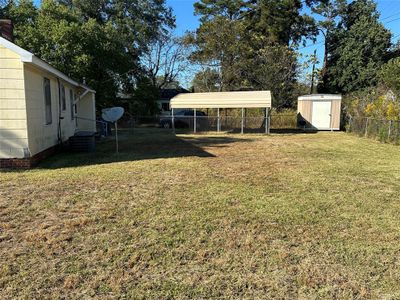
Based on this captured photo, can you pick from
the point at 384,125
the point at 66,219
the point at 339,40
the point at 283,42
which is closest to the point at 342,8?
the point at 339,40

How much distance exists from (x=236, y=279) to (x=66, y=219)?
2600mm

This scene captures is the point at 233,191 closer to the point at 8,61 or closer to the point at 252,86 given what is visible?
the point at 8,61

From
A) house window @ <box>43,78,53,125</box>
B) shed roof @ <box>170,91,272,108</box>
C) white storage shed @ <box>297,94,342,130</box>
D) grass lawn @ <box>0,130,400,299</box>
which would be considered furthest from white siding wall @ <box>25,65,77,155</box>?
white storage shed @ <box>297,94,342,130</box>

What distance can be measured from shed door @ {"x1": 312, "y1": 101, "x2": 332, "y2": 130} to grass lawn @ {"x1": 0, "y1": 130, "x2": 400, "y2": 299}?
13749 mm

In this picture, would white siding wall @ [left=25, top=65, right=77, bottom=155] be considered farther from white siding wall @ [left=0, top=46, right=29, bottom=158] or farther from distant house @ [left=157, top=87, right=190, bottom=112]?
distant house @ [left=157, top=87, right=190, bottom=112]

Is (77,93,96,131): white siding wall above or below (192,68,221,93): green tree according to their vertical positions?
below

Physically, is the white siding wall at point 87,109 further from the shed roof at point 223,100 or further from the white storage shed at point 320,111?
the white storage shed at point 320,111

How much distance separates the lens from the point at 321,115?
2091 cm

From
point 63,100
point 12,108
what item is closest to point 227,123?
point 63,100

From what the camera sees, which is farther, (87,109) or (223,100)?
(223,100)

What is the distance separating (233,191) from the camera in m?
5.98

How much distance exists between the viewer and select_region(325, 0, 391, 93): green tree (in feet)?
93.0

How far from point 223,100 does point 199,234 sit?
16.1 meters

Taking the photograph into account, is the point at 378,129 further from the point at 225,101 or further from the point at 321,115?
the point at 225,101
